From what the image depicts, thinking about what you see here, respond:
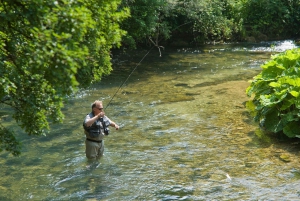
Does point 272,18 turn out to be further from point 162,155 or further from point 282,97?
point 162,155

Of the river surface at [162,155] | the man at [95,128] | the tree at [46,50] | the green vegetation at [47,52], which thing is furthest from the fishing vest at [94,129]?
the tree at [46,50]

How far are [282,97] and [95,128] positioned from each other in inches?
189

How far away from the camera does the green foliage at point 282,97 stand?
11.0 metres

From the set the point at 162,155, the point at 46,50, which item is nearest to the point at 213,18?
the point at 162,155

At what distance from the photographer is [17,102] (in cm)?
670

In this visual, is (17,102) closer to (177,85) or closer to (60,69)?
(60,69)

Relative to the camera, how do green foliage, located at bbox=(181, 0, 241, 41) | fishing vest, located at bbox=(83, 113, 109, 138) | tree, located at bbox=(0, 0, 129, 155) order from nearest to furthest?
tree, located at bbox=(0, 0, 129, 155), fishing vest, located at bbox=(83, 113, 109, 138), green foliage, located at bbox=(181, 0, 241, 41)

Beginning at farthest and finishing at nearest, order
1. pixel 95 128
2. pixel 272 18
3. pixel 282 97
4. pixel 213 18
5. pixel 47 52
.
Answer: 1. pixel 272 18
2. pixel 213 18
3. pixel 282 97
4. pixel 95 128
5. pixel 47 52

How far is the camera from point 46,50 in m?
4.86

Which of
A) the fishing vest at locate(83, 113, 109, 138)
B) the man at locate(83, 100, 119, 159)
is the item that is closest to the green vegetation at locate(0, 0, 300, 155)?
the man at locate(83, 100, 119, 159)

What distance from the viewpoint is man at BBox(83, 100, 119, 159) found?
9406mm

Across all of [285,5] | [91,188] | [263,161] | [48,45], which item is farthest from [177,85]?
[285,5]

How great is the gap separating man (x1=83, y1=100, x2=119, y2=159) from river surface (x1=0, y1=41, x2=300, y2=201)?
1.08ft

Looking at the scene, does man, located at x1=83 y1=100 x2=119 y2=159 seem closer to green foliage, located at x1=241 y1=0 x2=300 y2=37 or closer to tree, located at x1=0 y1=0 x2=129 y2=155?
tree, located at x1=0 y1=0 x2=129 y2=155
